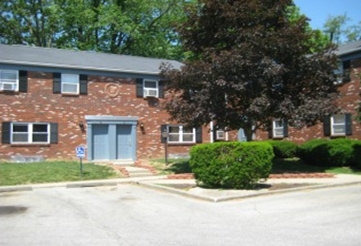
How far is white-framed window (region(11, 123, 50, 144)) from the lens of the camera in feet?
77.1

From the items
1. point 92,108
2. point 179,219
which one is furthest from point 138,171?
point 179,219

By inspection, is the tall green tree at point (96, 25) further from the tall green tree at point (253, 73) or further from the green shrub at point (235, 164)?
the green shrub at point (235, 164)

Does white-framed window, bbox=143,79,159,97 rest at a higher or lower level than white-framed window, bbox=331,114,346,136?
higher

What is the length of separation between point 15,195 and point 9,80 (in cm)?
1112

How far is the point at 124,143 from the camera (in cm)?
2614

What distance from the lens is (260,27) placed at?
1745 cm

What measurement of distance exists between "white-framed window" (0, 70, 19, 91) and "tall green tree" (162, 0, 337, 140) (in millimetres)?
9337

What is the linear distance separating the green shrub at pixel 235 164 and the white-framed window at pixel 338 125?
12.1m

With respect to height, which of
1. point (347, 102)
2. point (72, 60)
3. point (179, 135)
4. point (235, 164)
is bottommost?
point (235, 164)

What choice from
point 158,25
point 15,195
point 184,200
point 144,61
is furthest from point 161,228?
point 158,25

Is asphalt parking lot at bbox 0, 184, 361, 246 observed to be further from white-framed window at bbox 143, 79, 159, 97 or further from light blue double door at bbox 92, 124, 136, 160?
white-framed window at bbox 143, 79, 159, 97

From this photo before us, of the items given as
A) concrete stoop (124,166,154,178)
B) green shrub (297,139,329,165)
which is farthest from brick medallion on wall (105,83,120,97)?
green shrub (297,139,329,165)

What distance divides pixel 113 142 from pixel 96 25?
62.6ft

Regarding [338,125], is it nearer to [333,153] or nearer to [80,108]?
[333,153]
